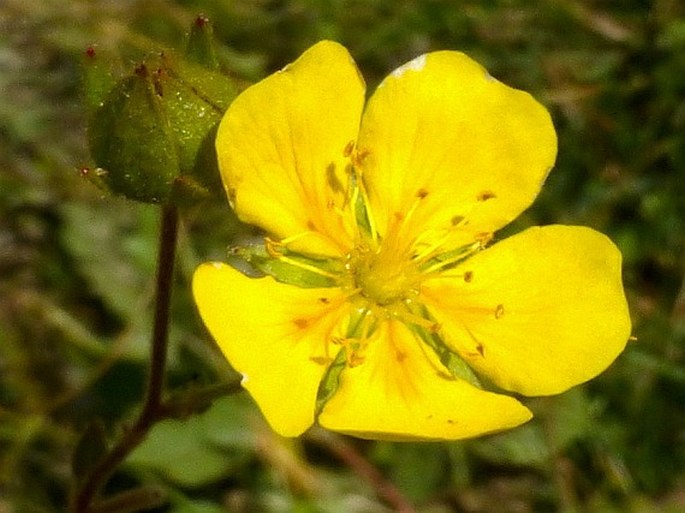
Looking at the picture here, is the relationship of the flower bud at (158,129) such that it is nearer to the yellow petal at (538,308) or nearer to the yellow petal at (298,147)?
the yellow petal at (298,147)

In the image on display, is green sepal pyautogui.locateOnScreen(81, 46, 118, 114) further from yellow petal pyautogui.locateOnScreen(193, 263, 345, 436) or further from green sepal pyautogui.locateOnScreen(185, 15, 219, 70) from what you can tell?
yellow petal pyautogui.locateOnScreen(193, 263, 345, 436)

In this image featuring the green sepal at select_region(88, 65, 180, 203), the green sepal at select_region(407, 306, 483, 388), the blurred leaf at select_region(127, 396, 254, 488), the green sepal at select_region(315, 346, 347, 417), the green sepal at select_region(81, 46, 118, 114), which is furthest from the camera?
the blurred leaf at select_region(127, 396, 254, 488)

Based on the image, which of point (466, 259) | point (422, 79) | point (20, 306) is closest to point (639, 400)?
point (466, 259)

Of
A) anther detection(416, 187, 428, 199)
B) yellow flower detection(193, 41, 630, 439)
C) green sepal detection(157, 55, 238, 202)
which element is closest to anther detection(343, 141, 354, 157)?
yellow flower detection(193, 41, 630, 439)

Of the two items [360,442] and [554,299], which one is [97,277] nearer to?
[360,442]

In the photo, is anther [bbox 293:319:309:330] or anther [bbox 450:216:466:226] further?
anther [bbox 450:216:466:226]

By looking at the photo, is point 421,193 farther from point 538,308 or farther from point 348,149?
point 538,308

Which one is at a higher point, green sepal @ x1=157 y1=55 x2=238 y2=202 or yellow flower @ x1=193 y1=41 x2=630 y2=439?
green sepal @ x1=157 y1=55 x2=238 y2=202
